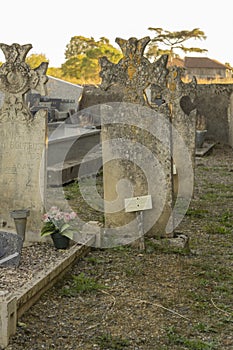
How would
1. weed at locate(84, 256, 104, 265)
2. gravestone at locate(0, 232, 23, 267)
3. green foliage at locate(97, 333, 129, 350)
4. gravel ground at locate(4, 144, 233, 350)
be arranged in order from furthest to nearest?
weed at locate(84, 256, 104, 265) → gravestone at locate(0, 232, 23, 267) → gravel ground at locate(4, 144, 233, 350) → green foliage at locate(97, 333, 129, 350)

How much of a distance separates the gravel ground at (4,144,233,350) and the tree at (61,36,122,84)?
43871 millimetres

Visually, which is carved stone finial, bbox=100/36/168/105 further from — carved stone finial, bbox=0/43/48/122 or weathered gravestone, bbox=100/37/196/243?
carved stone finial, bbox=0/43/48/122

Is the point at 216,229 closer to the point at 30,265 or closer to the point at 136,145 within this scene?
the point at 136,145

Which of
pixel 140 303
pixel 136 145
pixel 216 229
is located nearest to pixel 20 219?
pixel 136 145

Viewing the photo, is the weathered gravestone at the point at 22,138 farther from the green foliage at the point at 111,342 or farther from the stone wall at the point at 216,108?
the stone wall at the point at 216,108

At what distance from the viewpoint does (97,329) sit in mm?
4453

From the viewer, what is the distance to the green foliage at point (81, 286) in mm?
5184

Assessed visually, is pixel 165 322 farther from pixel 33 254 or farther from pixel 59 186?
pixel 59 186

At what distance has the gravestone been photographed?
218 inches

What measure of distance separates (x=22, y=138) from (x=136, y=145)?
145 cm

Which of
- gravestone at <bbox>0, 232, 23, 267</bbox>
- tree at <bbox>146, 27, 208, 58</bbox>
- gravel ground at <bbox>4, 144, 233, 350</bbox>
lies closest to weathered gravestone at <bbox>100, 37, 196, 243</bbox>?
gravel ground at <bbox>4, 144, 233, 350</bbox>

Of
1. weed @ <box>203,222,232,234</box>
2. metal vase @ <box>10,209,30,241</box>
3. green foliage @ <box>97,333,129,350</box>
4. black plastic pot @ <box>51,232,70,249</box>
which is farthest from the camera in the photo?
weed @ <box>203,222,232,234</box>

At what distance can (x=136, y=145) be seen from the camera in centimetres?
671

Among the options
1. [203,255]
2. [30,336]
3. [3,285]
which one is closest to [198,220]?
[203,255]
